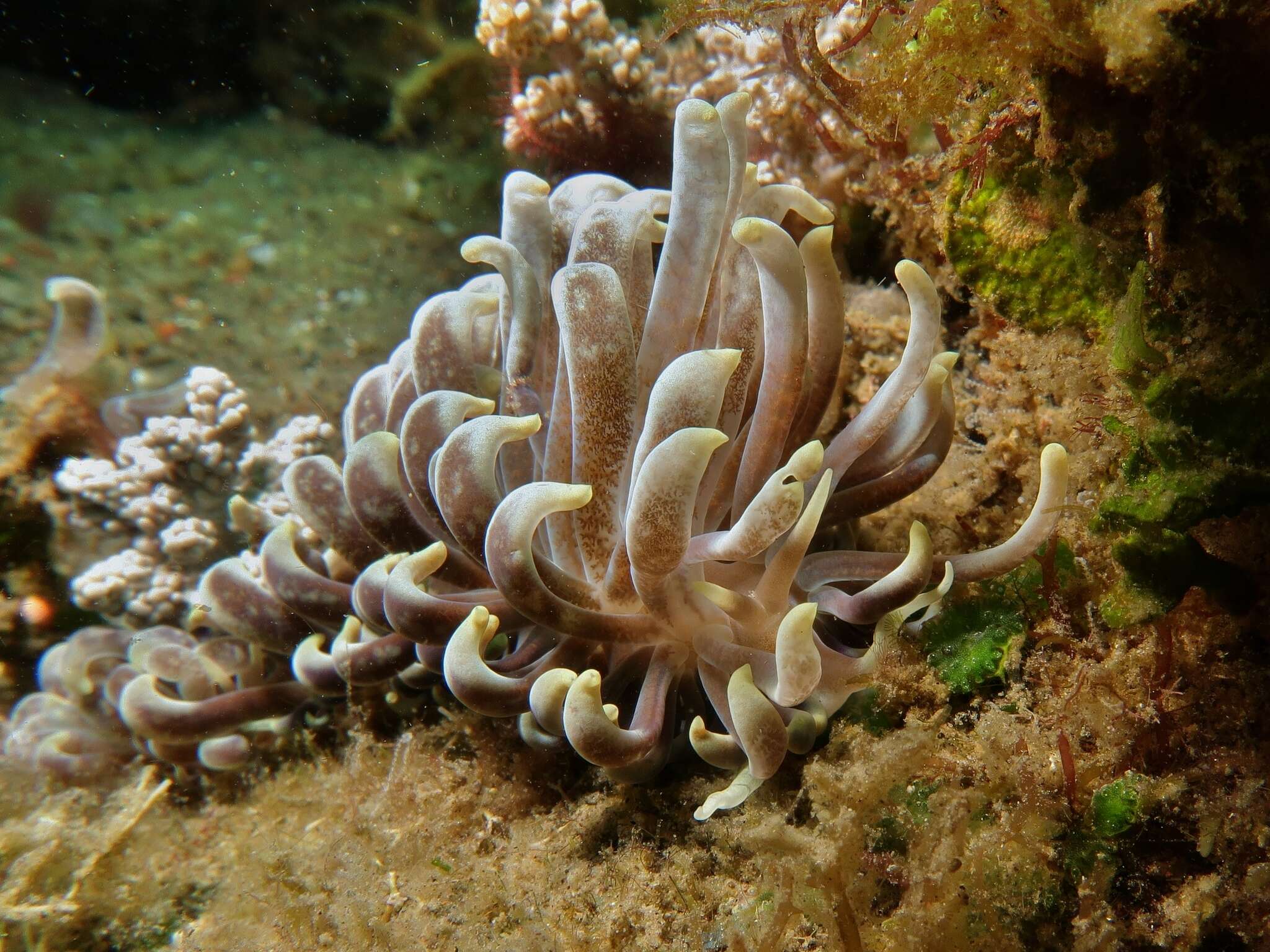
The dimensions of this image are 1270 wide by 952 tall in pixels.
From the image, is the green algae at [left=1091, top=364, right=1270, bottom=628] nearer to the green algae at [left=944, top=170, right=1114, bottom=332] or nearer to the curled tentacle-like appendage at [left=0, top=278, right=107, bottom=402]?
the green algae at [left=944, top=170, right=1114, bottom=332]

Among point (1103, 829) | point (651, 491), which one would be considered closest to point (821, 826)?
point (1103, 829)

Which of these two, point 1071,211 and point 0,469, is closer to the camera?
point 1071,211

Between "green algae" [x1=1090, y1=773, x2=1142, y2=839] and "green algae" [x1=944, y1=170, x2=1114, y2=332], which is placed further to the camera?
"green algae" [x1=944, y1=170, x2=1114, y2=332]

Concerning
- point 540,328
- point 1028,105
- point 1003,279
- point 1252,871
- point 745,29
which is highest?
point 745,29

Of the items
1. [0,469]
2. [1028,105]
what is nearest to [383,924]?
[1028,105]

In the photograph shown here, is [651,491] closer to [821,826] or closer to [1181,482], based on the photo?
[821,826]

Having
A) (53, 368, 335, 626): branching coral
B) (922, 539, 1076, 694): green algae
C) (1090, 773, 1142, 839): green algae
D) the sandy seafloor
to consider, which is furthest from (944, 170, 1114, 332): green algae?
(53, 368, 335, 626): branching coral

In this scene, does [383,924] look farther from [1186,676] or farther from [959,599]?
[1186,676]

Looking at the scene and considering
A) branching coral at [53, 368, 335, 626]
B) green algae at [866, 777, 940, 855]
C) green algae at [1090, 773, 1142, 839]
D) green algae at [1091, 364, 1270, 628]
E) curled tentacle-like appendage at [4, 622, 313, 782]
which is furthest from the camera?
branching coral at [53, 368, 335, 626]
